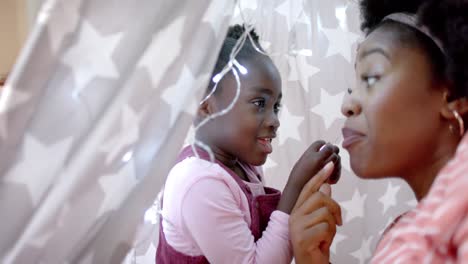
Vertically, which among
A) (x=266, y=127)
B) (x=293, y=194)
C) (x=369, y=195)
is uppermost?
(x=266, y=127)

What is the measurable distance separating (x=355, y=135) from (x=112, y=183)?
0.37 metres

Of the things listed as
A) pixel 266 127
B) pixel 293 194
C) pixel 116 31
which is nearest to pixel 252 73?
pixel 266 127

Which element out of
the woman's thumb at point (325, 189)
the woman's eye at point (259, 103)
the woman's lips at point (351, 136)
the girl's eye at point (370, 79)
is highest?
the girl's eye at point (370, 79)

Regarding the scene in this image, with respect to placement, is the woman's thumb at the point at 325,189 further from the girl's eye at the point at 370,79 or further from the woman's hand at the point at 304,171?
the girl's eye at the point at 370,79

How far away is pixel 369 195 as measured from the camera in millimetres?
1366

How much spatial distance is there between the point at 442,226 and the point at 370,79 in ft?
0.95

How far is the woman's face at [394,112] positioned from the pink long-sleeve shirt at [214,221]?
0.24m

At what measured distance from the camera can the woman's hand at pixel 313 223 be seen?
863 millimetres

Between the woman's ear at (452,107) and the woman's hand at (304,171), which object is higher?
the woman's ear at (452,107)

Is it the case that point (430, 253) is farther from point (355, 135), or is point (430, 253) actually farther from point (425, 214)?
point (355, 135)

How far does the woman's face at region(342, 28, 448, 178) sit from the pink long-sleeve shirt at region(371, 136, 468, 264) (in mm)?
151

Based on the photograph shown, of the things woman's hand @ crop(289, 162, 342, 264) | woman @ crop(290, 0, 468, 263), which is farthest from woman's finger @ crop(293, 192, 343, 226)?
woman @ crop(290, 0, 468, 263)

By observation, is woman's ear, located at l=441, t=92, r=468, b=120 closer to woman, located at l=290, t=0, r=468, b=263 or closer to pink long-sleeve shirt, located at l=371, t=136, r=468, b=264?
woman, located at l=290, t=0, r=468, b=263

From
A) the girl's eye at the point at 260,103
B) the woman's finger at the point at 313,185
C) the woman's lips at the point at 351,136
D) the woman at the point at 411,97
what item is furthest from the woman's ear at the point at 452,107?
the girl's eye at the point at 260,103
